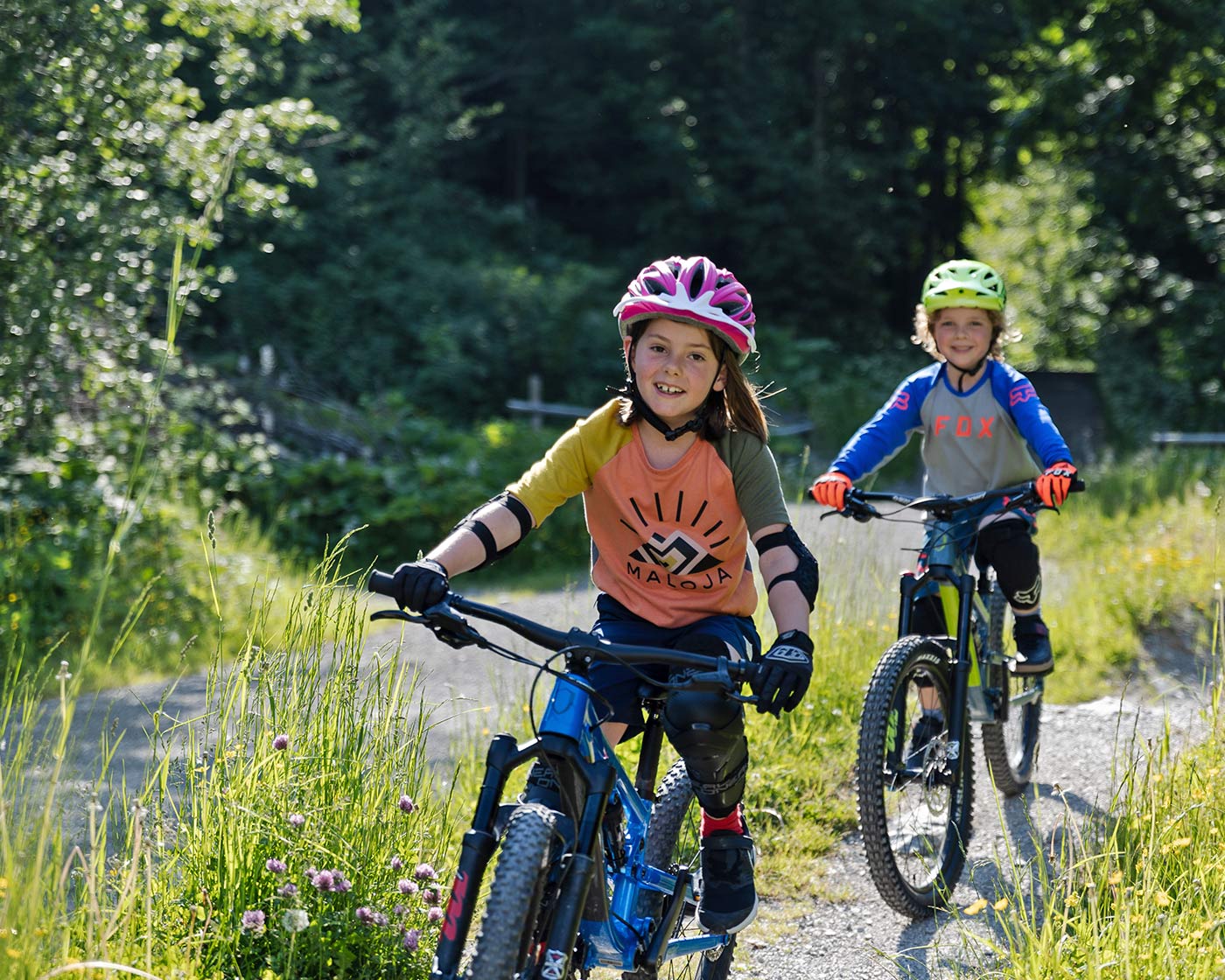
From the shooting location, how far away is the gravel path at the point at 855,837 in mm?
3680

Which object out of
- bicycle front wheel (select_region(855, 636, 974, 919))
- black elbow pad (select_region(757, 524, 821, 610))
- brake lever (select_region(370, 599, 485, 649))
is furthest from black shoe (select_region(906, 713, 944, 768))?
brake lever (select_region(370, 599, 485, 649))

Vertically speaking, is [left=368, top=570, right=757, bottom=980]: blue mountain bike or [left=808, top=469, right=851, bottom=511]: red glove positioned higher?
[left=808, top=469, right=851, bottom=511]: red glove

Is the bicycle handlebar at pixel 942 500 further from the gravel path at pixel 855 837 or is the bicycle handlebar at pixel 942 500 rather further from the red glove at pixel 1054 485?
the gravel path at pixel 855 837

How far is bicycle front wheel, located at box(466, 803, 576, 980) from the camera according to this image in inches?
87.1

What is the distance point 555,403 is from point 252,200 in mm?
10360

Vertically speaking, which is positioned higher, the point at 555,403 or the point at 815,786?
the point at 555,403

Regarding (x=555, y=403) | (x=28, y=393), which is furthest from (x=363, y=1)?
(x=28, y=393)

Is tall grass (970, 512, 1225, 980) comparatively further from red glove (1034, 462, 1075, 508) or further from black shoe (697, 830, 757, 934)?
red glove (1034, 462, 1075, 508)

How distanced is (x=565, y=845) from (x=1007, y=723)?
3.27 m

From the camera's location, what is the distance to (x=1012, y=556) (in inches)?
186

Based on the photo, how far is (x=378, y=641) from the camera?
8.00m

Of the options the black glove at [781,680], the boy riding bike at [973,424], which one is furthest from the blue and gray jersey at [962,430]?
the black glove at [781,680]

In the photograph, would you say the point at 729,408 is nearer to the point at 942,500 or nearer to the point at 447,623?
the point at 447,623

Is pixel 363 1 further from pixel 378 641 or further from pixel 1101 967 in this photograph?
pixel 1101 967
